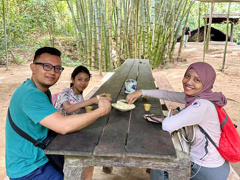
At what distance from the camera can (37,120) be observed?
118 cm

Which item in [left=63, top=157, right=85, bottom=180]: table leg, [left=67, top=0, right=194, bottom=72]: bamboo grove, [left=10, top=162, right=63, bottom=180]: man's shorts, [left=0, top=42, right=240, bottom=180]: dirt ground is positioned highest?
[left=67, top=0, right=194, bottom=72]: bamboo grove

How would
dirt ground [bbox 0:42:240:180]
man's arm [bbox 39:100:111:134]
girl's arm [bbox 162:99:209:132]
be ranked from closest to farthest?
1. man's arm [bbox 39:100:111:134]
2. girl's arm [bbox 162:99:209:132]
3. dirt ground [bbox 0:42:240:180]

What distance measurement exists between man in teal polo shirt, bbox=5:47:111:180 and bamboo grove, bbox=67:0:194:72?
486 centimetres

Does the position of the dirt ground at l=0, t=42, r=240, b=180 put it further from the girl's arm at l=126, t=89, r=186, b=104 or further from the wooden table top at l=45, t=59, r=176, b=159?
the wooden table top at l=45, t=59, r=176, b=159

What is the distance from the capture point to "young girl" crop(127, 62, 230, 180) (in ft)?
4.36

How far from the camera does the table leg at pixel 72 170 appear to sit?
1144 mm

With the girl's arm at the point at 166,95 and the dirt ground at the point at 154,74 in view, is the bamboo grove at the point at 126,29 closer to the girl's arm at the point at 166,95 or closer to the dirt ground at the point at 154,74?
the dirt ground at the point at 154,74

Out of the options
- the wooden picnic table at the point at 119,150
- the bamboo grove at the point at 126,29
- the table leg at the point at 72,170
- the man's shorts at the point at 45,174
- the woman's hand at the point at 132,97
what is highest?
the bamboo grove at the point at 126,29

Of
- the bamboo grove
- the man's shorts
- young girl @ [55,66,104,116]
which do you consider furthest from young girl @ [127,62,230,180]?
the bamboo grove

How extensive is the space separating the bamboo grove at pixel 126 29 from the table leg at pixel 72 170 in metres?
5.27

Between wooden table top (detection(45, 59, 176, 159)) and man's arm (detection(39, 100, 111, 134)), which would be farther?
man's arm (detection(39, 100, 111, 134))

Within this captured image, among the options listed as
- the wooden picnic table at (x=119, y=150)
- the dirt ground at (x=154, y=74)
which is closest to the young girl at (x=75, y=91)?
the wooden picnic table at (x=119, y=150)

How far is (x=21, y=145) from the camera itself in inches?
50.6

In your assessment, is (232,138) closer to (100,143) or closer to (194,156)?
(194,156)
